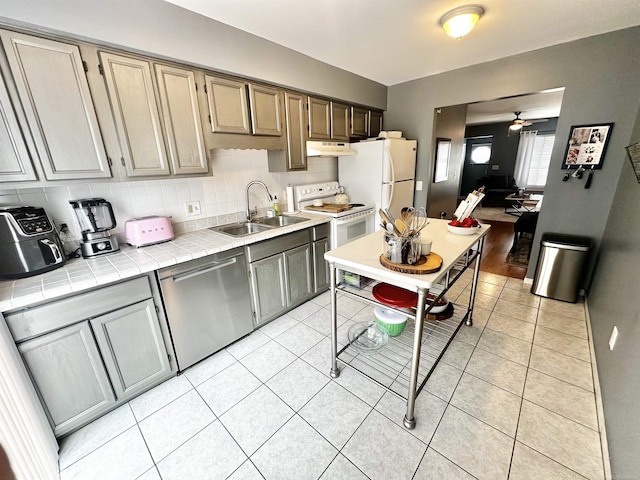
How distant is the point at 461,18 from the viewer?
178 centimetres

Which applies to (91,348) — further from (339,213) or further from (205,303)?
(339,213)

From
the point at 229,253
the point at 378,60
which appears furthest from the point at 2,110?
the point at 378,60

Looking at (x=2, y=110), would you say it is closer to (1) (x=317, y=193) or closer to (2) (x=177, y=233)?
(2) (x=177, y=233)

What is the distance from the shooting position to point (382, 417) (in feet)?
5.00

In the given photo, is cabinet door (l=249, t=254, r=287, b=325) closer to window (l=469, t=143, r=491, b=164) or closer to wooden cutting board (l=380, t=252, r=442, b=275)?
wooden cutting board (l=380, t=252, r=442, b=275)

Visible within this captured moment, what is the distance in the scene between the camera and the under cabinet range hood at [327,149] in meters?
2.76

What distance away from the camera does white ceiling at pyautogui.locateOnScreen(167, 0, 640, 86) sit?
1.72 m

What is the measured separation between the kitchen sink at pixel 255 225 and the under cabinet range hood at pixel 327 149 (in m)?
0.74

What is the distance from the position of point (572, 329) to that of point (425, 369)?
1.48m

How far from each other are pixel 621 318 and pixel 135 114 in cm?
323

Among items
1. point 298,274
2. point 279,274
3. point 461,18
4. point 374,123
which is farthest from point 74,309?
point 374,123

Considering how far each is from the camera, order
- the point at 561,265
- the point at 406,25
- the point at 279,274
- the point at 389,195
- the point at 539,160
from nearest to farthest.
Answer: the point at 406,25, the point at 279,274, the point at 561,265, the point at 389,195, the point at 539,160

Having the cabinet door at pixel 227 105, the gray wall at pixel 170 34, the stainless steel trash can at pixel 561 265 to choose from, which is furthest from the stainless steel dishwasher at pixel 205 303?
the stainless steel trash can at pixel 561 265

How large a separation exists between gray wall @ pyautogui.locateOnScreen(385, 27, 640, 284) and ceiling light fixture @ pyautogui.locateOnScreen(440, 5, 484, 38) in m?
1.21
